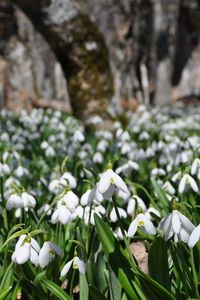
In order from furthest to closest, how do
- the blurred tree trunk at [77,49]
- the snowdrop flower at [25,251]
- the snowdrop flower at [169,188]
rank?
the blurred tree trunk at [77,49], the snowdrop flower at [169,188], the snowdrop flower at [25,251]

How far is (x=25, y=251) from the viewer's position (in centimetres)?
174

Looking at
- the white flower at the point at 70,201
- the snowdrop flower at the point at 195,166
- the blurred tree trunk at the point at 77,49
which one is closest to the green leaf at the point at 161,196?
the snowdrop flower at the point at 195,166

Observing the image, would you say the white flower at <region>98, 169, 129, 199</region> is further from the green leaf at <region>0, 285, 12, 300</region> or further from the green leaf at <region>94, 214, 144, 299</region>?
the green leaf at <region>0, 285, 12, 300</region>

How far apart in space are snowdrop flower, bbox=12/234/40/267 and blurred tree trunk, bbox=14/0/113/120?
3992 mm

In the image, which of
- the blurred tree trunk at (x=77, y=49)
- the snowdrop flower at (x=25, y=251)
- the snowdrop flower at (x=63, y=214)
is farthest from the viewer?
the blurred tree trunk at (x=77, y=49)

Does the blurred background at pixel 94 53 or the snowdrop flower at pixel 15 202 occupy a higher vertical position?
the blurred background at pixel 94 53

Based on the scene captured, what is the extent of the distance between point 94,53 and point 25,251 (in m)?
4.35

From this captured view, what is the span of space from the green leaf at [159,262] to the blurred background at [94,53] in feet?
13.2

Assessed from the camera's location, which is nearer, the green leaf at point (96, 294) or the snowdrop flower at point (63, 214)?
the green leaf at point (96, 294)

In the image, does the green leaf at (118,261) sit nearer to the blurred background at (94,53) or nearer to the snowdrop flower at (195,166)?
the snowdrop flower at (195,166)

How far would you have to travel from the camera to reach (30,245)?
5.80 ft

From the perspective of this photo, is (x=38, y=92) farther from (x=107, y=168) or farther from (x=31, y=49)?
(x=107, y=168)

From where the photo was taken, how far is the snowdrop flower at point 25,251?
5.67 ft

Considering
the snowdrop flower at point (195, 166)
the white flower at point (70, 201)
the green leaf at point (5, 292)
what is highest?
the snowdrop flower at point (195, 166)
